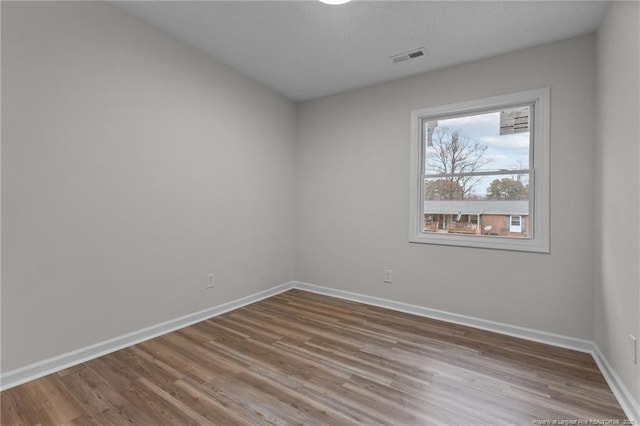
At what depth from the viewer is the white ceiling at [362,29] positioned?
2.21m

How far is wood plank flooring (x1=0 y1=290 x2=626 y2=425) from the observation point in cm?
162

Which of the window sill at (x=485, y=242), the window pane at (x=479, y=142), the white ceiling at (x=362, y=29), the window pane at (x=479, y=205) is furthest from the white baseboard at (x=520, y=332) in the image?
the white ceiling at (x=362, y=29)

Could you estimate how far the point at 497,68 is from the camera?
2805 mm

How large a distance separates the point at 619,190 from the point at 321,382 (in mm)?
2248

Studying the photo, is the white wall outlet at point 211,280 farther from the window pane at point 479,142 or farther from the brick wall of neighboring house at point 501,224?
the brick wall of neighboring house at point 501,224

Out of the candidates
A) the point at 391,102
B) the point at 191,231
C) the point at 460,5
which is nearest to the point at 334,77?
the point at 391,102

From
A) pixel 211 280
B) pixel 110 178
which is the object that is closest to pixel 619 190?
pixel 211 280

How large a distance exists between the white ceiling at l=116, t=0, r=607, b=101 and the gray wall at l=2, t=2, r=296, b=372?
12.9 inches

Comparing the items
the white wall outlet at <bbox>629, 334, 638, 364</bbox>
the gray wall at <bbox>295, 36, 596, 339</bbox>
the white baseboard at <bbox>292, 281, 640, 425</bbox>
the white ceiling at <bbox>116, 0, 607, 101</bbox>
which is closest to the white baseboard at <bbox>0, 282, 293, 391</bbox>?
the white baseboard at <bbox>292, 281, 640, 425</bbox>

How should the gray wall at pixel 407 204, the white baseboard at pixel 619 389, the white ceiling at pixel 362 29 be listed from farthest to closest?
the gray wall at pixel 407 204
the white ceiling at pixel 362 29
the white baseboard at pixel 619 389

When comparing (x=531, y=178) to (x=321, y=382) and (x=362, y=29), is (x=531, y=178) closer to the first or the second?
(x=362, y=29)

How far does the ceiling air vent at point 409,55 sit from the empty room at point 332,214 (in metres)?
0.03

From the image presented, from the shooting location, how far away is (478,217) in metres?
2.97

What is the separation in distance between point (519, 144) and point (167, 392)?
135 inches
